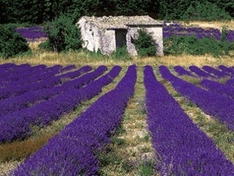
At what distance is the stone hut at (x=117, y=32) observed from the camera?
105 ft

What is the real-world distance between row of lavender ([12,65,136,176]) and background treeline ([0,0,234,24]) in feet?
169

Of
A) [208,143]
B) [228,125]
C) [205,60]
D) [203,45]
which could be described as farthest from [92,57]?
[208,143]

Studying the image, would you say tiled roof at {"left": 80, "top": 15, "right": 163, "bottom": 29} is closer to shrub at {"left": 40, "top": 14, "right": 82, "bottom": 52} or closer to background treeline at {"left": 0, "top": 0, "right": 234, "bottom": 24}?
shrub at {"left": 40, "top": 14, "right": 82, "bottom": 52}

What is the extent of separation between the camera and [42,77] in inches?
758

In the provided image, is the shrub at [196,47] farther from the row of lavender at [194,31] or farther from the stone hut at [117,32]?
the row of lavender at [194,31]

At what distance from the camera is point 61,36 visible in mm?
36469

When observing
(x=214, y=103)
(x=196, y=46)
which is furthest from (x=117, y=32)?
(x=214, y=103)

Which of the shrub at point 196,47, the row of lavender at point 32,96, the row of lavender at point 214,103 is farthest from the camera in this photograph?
the shrub at point 196,47

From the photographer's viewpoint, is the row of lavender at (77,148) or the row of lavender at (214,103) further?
the row of lavender at (214,103)

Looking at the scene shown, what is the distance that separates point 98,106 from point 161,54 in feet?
81.5

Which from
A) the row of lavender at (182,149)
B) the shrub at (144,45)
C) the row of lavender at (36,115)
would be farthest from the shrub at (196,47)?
the row of lavender at (182,149)

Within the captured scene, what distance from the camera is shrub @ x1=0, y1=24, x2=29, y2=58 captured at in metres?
33.0

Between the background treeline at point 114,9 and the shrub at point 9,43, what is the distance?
2484cm

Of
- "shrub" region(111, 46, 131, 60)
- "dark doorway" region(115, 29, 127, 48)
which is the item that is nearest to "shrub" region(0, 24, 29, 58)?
"dark doorway" region(115, 29, 127, 48)
